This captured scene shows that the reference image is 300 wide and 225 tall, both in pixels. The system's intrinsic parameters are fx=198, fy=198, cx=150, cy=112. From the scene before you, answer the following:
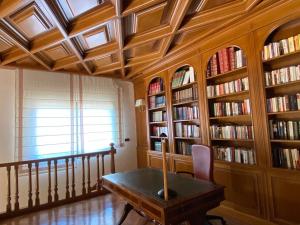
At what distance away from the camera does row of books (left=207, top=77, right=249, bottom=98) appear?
2699 millimetres

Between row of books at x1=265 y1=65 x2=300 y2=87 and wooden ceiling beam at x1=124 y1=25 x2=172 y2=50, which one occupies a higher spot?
wooden ceiling beam at x1=124 y1=25 x2=172 y2=50

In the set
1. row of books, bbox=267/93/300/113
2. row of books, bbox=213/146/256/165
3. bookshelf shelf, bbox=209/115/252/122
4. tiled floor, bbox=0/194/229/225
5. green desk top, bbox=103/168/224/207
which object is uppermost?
row of books, bbox=267/93/300/113

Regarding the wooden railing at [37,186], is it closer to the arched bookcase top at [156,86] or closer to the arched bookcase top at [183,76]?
the arched bookcase top at [156,86]

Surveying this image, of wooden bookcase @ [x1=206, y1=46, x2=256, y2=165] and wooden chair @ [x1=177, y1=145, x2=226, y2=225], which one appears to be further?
wooden bookcase @ [x1=206, y1=46, x2=256, y2=165]

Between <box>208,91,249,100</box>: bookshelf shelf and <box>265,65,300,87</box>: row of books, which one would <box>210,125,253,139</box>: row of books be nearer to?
<box>208,91,249,100</box>: bookshelf shelf

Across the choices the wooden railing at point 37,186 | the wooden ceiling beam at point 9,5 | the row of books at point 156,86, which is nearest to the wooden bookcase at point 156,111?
the row of books at point 156,86

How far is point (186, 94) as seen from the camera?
3.64m

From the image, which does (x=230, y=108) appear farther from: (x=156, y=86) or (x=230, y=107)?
(x=156, y=86)

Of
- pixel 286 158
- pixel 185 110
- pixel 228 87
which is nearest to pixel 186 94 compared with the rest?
pixel 185 110

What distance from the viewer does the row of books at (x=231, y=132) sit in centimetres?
269

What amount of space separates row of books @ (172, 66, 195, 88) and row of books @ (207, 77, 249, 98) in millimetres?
456

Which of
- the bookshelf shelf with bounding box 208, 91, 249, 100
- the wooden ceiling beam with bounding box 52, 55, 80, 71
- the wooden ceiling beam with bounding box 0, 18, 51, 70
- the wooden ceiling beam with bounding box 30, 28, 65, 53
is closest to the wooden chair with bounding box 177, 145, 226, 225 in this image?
the bookshelf shelf with bounding box 208, 91, 249, 100

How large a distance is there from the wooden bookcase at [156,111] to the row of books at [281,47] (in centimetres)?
209

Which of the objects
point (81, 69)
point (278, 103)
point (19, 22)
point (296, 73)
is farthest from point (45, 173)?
point (296, 73)
